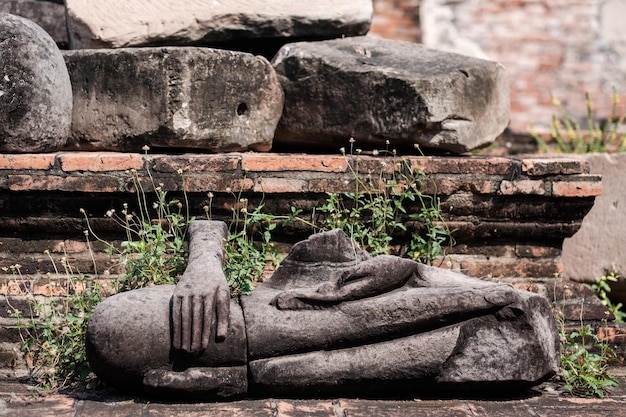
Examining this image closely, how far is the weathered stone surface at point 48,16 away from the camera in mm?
5305

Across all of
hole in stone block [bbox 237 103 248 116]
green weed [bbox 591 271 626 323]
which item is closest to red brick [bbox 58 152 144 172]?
hole in stone block [bbox 237 103 248 116]

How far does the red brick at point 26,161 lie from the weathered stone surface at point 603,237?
2.68m

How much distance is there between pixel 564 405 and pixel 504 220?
1066mm

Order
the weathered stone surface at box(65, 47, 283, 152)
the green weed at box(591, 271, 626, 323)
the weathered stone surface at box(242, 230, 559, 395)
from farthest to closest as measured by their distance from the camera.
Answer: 1. the green weed at box(591, 271, 626, 323)
2. the weathered stone surface at box(65, 47, 283, 152)
3. the weathered stone surface at box(242, 230, 559, 395)

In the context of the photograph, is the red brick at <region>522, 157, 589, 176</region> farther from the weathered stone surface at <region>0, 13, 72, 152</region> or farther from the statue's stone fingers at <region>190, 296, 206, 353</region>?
the weathered stone surface at <region>0, 13, 72, 152</region>

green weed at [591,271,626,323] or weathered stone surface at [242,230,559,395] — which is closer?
weathered stone surface at [242,230,559,395]

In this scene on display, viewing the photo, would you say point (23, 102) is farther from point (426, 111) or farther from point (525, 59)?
point (525, 59)

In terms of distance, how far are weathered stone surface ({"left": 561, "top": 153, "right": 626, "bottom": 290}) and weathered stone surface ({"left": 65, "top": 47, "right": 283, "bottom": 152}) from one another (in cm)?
185

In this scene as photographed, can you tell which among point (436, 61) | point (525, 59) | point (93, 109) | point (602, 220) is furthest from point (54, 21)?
point (525, 59)

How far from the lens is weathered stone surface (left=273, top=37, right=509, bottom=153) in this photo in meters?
4.36

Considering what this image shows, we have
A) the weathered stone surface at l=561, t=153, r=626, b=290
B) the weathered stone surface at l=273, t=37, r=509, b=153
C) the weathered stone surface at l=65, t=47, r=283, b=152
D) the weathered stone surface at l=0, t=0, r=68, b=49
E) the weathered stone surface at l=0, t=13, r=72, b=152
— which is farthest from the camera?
the weathered stone surface at l=0, t=0, r=68, b=49

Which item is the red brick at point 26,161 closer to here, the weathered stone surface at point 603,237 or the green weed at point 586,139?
the weathered stone surface at point 603,237

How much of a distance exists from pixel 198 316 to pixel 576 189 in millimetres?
1909

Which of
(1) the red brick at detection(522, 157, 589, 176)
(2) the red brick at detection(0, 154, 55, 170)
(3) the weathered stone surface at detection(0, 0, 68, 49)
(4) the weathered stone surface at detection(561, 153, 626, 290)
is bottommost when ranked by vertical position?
(4) the weathered stone surface at detection(561, 153, 626, 290)
